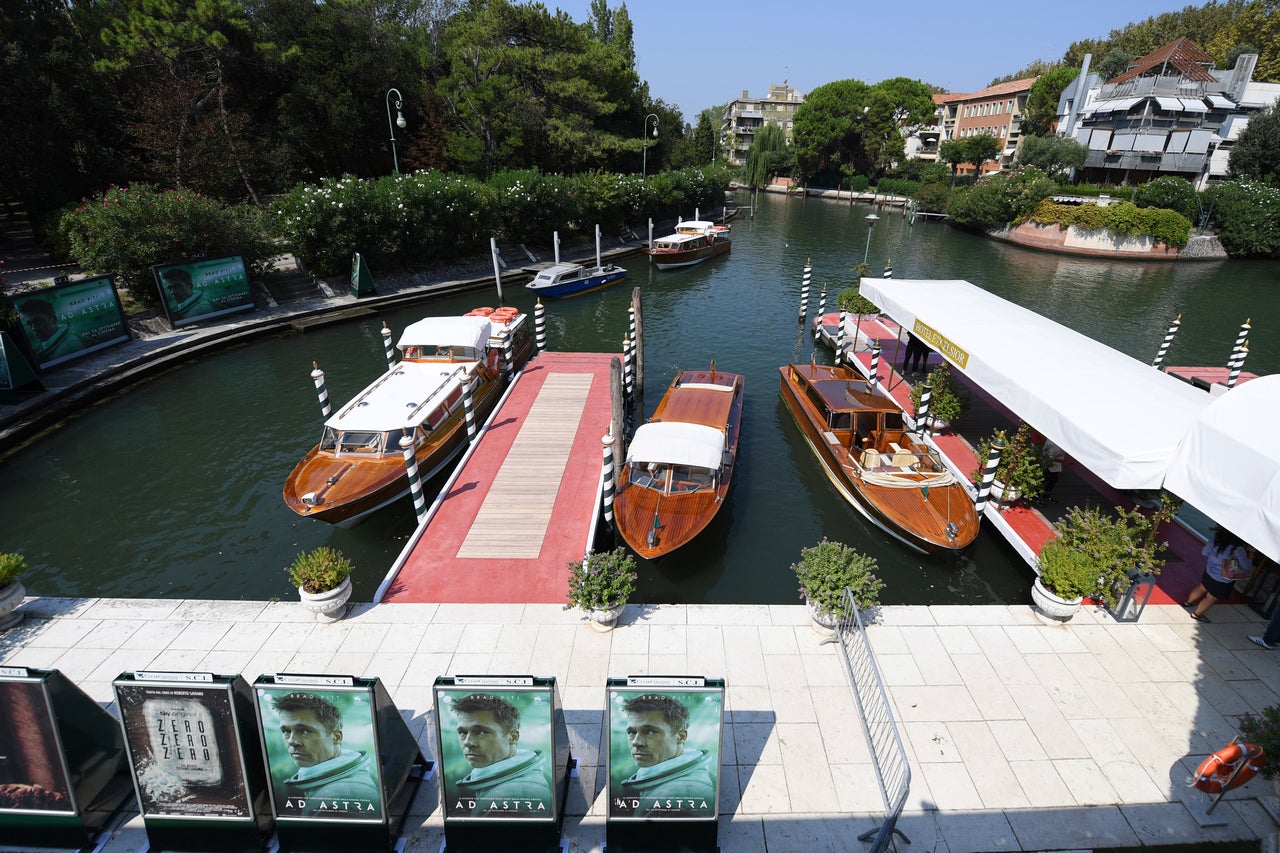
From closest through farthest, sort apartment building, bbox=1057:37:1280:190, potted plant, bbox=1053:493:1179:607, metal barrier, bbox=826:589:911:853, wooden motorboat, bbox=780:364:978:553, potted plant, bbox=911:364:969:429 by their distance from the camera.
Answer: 1. metal barrier, bbox=826:589:911:853
2. potted plant, bbox=1053:493:1179:607
3. wooden motorboat, bbox=780:364:978:553
4. potted plant, bbox=911:364:969:429
5. apartment building, bbox=1057:37:1280:190

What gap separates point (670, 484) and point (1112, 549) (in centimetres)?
792

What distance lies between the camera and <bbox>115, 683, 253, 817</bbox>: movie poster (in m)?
6.10

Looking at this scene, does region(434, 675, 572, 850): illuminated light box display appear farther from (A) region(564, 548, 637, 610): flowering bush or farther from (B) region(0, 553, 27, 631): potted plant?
(B) region(0, 553, 27, 631): potted plant

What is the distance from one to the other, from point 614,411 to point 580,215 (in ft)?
112

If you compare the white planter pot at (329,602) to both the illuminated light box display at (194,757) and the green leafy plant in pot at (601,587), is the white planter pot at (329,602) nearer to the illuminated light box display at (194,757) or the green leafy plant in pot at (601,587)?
the illuminated light box display at (194,757)

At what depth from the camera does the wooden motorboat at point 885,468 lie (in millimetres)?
13114

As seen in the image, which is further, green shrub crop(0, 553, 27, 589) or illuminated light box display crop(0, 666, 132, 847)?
green shrub crop(0, 553, 27, 589)

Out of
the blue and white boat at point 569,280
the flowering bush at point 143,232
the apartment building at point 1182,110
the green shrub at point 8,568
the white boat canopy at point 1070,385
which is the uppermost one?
the apartment building at point 1182,110

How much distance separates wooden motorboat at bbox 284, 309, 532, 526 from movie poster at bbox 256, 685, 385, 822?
775 cm

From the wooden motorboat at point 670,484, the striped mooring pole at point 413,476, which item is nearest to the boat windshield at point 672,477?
the wooden motorboat at point 670,484

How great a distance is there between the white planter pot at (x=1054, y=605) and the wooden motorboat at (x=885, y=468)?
227 cm

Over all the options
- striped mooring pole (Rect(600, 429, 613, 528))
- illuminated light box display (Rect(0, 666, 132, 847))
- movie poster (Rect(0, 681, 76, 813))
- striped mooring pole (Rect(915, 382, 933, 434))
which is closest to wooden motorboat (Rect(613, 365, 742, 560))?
striped mooring pole (Rect(600, 429, 613, 528))

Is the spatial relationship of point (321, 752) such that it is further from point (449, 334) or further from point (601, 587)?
point (449, 334)

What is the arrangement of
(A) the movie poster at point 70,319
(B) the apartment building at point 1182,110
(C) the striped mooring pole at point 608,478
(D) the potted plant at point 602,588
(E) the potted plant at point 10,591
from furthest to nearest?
(B) the apartment building at point 1182,110 → (A) the movie poster at point 70,319 → (C) the striped mooring pole at point 608,478 → (E) the potted plant at point 10,591 → (D) the potted plant at point 602,588
